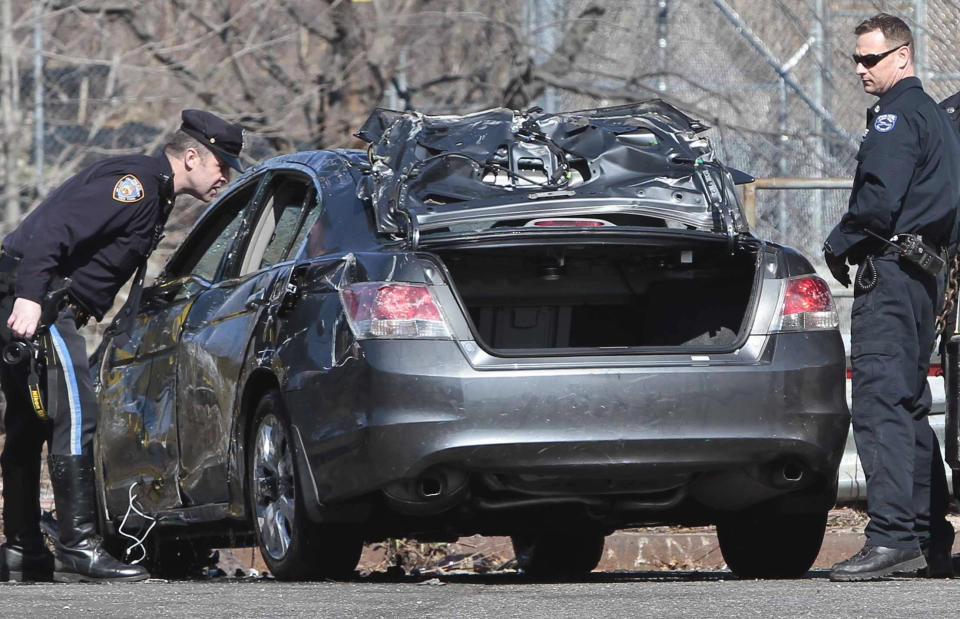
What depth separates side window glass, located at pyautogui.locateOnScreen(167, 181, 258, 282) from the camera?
682cm

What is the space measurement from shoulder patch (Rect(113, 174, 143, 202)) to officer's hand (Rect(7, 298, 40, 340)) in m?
0.50

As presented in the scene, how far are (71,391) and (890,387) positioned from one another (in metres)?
2.88

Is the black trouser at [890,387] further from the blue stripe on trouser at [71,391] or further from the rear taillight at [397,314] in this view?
the blue stripe on trouser at [71,391]

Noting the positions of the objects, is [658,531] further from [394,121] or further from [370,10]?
[370,10]

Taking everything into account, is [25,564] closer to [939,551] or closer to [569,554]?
[569,554]

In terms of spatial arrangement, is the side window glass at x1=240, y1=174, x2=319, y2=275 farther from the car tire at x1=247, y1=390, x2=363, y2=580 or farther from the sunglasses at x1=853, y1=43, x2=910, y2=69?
the sunglasses at x1=853, y1=43, x2=910, y2=69

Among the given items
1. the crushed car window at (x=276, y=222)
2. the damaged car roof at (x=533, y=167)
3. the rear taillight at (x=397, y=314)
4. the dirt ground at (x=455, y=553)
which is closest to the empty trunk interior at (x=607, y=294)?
the damaged car roof at (x=533, y=167)

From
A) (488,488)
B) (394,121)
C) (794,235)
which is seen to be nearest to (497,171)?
(394,121)

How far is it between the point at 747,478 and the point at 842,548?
2.57m

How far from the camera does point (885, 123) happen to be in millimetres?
5738

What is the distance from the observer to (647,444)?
211 inches

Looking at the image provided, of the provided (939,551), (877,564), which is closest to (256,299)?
(877,564)

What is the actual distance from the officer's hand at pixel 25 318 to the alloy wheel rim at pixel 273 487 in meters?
0.88

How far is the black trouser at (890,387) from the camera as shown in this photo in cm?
573
